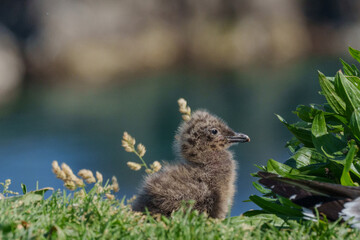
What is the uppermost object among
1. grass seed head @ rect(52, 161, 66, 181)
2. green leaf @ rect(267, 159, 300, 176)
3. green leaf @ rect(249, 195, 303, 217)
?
grass seed head @ rect(52, 161, 66, 181)

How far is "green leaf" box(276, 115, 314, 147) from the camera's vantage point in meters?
3.28

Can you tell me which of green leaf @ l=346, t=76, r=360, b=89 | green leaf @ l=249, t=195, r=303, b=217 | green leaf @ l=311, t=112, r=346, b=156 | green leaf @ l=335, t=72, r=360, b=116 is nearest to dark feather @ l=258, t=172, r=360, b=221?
green leaf @ l=249, t=195, r=303, b=217

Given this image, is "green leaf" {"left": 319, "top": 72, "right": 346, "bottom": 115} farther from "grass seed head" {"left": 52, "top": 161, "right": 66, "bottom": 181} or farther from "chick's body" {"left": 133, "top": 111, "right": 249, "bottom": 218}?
"grass seed head" {"left": 52, "top": 161, "right": 66, "bottom": 181}

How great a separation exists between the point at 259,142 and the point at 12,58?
6.74 meters

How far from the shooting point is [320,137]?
116 inches

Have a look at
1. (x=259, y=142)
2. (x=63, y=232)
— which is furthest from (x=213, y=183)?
(x=259, y=142)

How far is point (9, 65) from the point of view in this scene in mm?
12516

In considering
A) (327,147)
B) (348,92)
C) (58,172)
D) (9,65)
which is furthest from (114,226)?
(9,65)

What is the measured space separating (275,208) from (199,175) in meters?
0.50

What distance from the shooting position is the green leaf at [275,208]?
2.74 metres

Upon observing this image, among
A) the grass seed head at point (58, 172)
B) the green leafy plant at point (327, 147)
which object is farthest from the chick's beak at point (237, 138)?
the grass seed head at point (58, 172)

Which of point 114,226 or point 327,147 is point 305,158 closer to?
point 327,147

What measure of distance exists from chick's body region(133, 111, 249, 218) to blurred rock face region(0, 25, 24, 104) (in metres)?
9.95

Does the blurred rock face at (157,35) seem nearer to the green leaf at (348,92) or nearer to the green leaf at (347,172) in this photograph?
the green leaf at (348,92)
